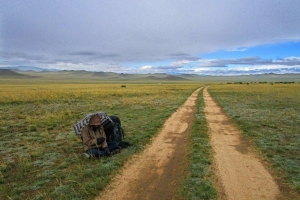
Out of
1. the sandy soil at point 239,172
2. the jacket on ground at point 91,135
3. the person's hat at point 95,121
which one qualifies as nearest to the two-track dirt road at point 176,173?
the sandy soil at point 239,172

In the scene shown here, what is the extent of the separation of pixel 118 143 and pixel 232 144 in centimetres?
452

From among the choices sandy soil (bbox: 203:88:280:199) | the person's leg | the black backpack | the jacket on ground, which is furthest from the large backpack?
sandy soil (bbox: 203:88:280:199)

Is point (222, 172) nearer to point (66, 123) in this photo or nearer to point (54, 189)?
point (54, 189)

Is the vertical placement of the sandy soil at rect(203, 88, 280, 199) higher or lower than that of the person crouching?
lower

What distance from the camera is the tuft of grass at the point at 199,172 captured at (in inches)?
188

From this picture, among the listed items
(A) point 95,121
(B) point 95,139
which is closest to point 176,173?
(B) point 95,139

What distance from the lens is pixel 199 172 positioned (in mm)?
5793

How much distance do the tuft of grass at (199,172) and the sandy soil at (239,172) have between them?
0.24 m

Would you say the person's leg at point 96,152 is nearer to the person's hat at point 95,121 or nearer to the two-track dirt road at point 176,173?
the person's hat at point 95,121

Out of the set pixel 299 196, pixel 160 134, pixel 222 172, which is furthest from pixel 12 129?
pixel 299 196

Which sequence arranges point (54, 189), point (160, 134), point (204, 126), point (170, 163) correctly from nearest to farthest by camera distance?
point (54, 189), point (170, 163), point (160, 134), point (204, 126)

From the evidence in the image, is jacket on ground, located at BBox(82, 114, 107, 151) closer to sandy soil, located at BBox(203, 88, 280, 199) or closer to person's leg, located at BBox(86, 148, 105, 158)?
person's leg, located at BBox(86, 148, 105, 158)

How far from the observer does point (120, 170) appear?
6.09m

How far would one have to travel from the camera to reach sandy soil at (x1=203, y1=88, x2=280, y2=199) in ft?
15.9
